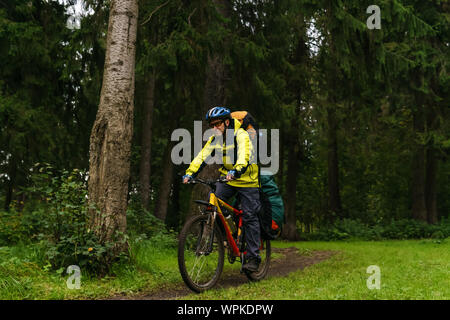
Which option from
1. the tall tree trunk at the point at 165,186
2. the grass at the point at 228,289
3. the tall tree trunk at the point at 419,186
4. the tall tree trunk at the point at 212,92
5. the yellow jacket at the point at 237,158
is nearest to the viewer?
the grass at the point at 228,289

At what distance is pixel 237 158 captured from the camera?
18.9 ft

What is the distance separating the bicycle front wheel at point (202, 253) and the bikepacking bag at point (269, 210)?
0.87 metres

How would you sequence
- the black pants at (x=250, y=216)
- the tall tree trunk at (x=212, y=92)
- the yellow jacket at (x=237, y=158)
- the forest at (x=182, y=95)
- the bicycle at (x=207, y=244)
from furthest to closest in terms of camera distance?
1. the tall tree trunk at (x=212, y=92)
2. the forest at (x=182, y=95)
3. the black pants at (x=250, y=216)
4. the yellow jacket at (x=237, y=158)
5. the bicycle at (x=207, y=244)

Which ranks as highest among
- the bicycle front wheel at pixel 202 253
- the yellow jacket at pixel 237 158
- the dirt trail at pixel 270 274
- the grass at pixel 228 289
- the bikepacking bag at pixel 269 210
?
the yellow jacket at pixel 237 158

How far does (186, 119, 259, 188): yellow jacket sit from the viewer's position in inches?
225

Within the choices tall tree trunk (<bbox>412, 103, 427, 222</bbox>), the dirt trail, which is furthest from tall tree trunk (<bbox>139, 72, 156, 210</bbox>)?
tall tree trunk (<bbox>412, 103, 427, 222</bbox>)

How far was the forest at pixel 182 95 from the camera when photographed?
6.27 m

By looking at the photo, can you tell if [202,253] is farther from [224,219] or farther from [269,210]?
[269,210]

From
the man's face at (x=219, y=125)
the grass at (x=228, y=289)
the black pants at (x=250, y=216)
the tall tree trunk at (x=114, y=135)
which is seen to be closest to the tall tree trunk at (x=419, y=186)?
the grass at (x=228, y=289)

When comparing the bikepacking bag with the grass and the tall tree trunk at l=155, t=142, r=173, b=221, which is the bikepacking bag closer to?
the grass

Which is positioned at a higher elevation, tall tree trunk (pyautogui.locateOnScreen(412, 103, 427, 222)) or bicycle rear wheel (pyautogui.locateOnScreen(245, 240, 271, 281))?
tall tree trunk (pyautogui.locateOnScreen(412, 103, 427, 222))

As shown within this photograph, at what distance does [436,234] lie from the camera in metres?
15.4

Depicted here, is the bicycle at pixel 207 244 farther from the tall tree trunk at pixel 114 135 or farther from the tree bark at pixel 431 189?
the tree bark at pixel 431 189

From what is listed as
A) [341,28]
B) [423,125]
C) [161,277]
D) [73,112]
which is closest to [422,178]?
[423,125]
